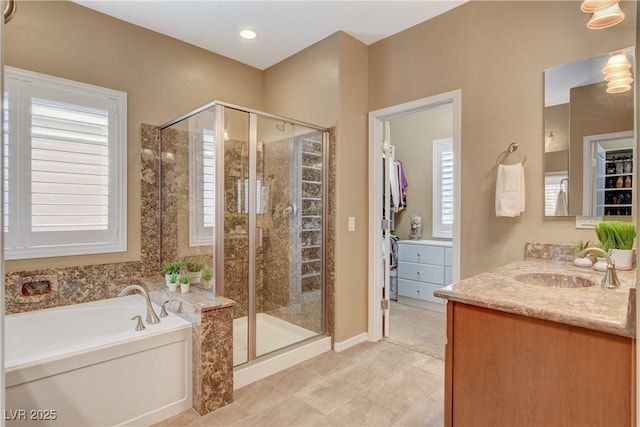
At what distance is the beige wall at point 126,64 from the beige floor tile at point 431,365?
2449 mm

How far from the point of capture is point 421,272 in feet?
13.7

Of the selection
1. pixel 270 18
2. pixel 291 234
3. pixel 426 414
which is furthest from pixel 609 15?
pixel 291 234

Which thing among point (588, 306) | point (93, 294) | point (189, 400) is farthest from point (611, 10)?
point (93, 294)

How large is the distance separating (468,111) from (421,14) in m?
0.87

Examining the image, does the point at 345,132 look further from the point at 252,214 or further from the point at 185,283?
the point at 185,283

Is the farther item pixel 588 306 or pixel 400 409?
pixel 400 409

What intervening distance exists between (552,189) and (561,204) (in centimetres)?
11

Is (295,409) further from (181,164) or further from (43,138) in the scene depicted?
(43,138)

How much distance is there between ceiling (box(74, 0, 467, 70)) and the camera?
2.56 meters

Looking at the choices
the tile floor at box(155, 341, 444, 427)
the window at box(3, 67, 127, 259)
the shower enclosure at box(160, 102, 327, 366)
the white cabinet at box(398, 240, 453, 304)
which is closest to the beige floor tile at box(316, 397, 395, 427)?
the tile floor at box(155, 341, 444, 427)

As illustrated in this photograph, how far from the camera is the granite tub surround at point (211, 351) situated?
6.76ft

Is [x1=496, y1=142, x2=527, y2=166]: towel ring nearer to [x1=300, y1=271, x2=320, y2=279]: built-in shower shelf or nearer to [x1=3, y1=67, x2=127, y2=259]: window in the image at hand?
[x1=300, y1=271, x2=320, y2=279]: built-in shower shelf

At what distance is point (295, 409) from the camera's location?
2.09 meters

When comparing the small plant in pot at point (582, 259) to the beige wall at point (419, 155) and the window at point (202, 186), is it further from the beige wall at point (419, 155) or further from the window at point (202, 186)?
the beige wall at point (419, 155)
